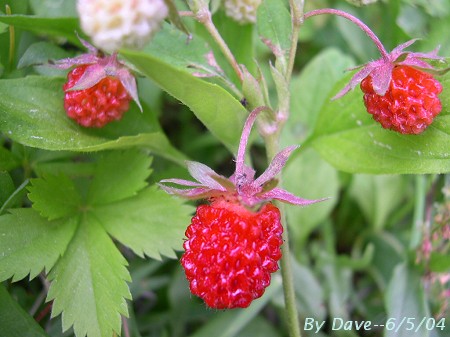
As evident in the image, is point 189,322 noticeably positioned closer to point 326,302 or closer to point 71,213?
point 326,302

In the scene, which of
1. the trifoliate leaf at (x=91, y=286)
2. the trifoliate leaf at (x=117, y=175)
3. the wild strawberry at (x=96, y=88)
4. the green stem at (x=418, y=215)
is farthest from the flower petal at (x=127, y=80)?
the green stem at (x=418, y=215)

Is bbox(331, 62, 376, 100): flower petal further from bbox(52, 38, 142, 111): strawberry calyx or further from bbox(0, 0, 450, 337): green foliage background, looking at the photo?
bbox(52, 38, 142, 111): strawberry calyx

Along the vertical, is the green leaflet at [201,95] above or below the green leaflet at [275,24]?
below

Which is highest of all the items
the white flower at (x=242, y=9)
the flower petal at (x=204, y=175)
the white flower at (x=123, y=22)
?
the white flower at (x=123, y=22)

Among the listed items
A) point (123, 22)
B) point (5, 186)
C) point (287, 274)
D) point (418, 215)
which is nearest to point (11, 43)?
point (5, 186)

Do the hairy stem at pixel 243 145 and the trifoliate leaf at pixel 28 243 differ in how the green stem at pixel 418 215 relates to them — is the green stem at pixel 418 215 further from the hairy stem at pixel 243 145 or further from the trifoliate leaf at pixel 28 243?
the trifoliate leaf at pixel 28 243

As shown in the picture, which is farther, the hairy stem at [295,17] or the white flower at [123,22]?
the hairy stem at [295,17]

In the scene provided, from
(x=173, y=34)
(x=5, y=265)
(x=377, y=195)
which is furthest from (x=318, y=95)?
(x=5, y=265)

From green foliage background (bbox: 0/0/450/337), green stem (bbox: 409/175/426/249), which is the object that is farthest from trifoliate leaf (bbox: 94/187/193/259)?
green stem (bbox: 409/175/426/249)
